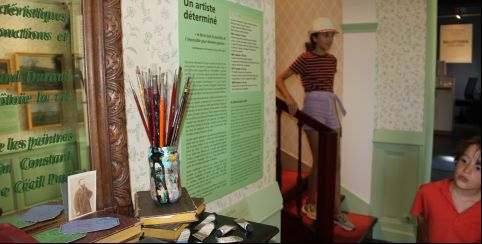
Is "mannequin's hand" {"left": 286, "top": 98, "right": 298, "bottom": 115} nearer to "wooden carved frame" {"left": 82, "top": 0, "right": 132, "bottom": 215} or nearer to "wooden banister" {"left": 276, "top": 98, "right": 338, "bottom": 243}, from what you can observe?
"wooden banister" {"left": 276, "top": 98, "right": 338, "bottom": 243}

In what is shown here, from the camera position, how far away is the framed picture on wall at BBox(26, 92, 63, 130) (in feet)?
3.07

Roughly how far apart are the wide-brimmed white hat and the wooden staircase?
30 cm

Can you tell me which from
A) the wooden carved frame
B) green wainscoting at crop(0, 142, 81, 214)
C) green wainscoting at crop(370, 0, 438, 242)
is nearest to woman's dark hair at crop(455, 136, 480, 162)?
green wainscoting at crop(370, 0, 438, 242)

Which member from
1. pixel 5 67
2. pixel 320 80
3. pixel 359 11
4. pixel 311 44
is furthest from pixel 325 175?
pixel 5 67

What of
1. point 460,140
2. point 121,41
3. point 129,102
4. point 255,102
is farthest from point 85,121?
point 460,140

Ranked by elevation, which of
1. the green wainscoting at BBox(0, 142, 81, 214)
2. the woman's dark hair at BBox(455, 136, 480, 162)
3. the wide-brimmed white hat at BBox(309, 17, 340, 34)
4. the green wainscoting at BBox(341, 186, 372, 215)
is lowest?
the green wainscoting at BBox(341, 186, 372, 215)

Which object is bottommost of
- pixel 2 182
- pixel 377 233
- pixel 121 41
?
pixel 377 233

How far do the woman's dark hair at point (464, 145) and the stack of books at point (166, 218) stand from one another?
54 centimetres

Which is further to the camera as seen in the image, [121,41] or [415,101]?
[121,41]

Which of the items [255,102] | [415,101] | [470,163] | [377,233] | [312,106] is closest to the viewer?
[470,163]

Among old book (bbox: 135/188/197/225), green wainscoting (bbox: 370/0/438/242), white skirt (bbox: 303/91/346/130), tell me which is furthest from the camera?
white skirt (bbox: 303/91/346/130)

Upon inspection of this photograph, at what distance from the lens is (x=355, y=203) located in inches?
38.5

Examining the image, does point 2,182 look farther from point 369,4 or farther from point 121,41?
point 369,4

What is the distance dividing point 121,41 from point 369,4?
594 mm
